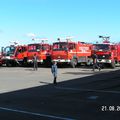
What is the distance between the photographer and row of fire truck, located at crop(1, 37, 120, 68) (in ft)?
134

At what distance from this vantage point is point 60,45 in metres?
42.0

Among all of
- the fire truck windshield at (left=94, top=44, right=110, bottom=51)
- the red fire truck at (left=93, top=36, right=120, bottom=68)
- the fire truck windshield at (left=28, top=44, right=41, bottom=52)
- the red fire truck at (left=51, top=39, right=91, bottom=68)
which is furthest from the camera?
the fire truck windshield at (left=28, top=44, right=41, bottom=52)

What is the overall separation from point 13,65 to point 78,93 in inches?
1225

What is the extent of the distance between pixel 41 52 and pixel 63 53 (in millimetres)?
4065

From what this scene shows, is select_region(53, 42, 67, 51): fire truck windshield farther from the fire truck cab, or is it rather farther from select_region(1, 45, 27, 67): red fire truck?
select_region(1, 45, 27, 67): red fire truck

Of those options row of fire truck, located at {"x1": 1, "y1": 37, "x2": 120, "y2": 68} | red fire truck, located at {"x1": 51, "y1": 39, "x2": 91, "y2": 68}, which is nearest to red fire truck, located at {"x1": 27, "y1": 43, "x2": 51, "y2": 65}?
row of fire truck, located at {"x1": 1, "y1": 37, "x2": 120, "y2": 68}

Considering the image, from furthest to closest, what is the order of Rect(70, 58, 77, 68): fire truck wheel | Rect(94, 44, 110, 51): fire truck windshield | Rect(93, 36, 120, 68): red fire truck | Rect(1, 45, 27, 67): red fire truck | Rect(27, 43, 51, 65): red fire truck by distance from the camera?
Rect(1, 45, 27, 67): red fire truck
Rect(27, 43, 51, 65): red fire truck
Rect(70, 58, 77, 68): fire truck wheel
Rect(94, 44, 110, 51): fire truck windshield
Rect(93, 36, 120, 68): red fire truck

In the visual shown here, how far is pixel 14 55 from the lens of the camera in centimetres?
4716

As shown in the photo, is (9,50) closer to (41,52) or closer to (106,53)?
(41,52)

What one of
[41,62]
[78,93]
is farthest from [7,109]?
[41,62]

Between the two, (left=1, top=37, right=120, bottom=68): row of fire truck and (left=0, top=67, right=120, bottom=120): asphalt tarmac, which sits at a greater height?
(left=1, top=37, right=120, bottom=68): row of fire truck

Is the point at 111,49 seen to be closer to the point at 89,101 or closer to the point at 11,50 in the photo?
the point at 11,50

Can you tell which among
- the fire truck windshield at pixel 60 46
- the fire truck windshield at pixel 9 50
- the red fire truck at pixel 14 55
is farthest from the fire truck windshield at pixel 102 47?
the fire truck windshield at pixel 9 50

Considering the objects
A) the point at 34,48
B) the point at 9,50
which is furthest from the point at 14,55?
the point at 34,48
